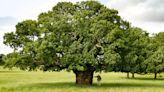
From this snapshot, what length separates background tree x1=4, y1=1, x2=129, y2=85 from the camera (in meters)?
44.9

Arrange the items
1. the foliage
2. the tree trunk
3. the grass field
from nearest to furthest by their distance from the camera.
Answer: the grass field, the foliage, the tree trunk

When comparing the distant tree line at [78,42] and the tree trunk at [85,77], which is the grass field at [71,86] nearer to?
the tree trunk at [85,77]

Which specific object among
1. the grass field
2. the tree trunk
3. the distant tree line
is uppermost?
the distant tree line

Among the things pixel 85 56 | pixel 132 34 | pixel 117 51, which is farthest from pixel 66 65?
pixel 132 34

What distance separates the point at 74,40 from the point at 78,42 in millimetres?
1667

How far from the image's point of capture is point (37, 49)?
43.8m

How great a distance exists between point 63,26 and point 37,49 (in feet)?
15.8

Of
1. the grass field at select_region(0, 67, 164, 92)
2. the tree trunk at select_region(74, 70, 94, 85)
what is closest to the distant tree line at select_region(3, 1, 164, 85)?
the tree trunk at select_region(74, 70, 94, 85)

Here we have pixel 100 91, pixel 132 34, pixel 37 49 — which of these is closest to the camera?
pixel 100 91

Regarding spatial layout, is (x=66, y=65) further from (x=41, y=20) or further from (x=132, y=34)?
(x=132, y=34)

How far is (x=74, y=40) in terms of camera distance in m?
47.3

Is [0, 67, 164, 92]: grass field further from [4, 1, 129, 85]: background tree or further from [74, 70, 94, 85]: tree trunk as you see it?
[4, 1, 129, 85]: background tree

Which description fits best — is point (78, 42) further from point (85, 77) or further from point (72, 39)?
point (85, 77)

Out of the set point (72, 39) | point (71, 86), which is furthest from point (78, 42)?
point (71, 86)
